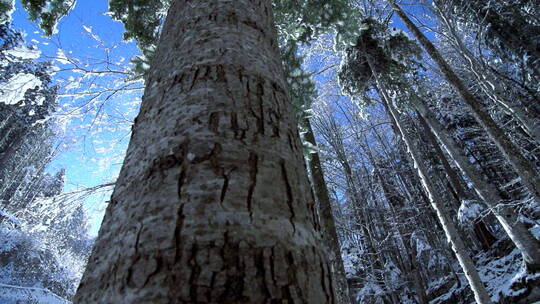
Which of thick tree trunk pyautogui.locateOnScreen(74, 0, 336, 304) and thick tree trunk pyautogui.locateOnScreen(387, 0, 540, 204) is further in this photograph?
thick tree trunk pyautogui.locateOnScreen(387, 0, 540, 204)

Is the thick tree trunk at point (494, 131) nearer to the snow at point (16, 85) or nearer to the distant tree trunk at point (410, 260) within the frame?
the distant tree trunk at point (410, 260)

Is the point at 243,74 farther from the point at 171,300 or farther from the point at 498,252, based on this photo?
the point at 498,252

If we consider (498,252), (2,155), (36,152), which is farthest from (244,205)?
(36,152)

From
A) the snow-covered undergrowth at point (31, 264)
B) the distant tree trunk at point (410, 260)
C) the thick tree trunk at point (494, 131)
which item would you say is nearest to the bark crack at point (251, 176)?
the thick tree trunk at point (494, 131)

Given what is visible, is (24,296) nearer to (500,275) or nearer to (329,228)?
(329,228)

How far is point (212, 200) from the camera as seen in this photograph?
0.71 m

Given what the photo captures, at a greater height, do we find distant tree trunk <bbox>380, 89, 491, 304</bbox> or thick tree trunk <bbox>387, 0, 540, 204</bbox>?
thick tree trunk <bbox>387, 0, 540, 204</bbox>

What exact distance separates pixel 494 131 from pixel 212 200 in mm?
7445

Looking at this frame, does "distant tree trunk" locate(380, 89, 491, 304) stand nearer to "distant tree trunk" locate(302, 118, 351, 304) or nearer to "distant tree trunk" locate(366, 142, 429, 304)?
"distant tree trunk" locate(302, 118, 351, 304)

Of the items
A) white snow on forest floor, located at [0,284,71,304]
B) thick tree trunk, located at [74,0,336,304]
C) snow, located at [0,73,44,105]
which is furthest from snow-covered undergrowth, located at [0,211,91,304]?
thick tree trunk, located at [74,0,336,304]

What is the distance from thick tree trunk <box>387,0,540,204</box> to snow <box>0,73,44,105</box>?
8.04 metres

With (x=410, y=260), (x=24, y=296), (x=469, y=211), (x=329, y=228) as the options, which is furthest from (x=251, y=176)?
(x=24, y=296)

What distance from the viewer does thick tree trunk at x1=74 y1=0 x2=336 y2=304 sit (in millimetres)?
605

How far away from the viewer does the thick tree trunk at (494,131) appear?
18.6 feet
